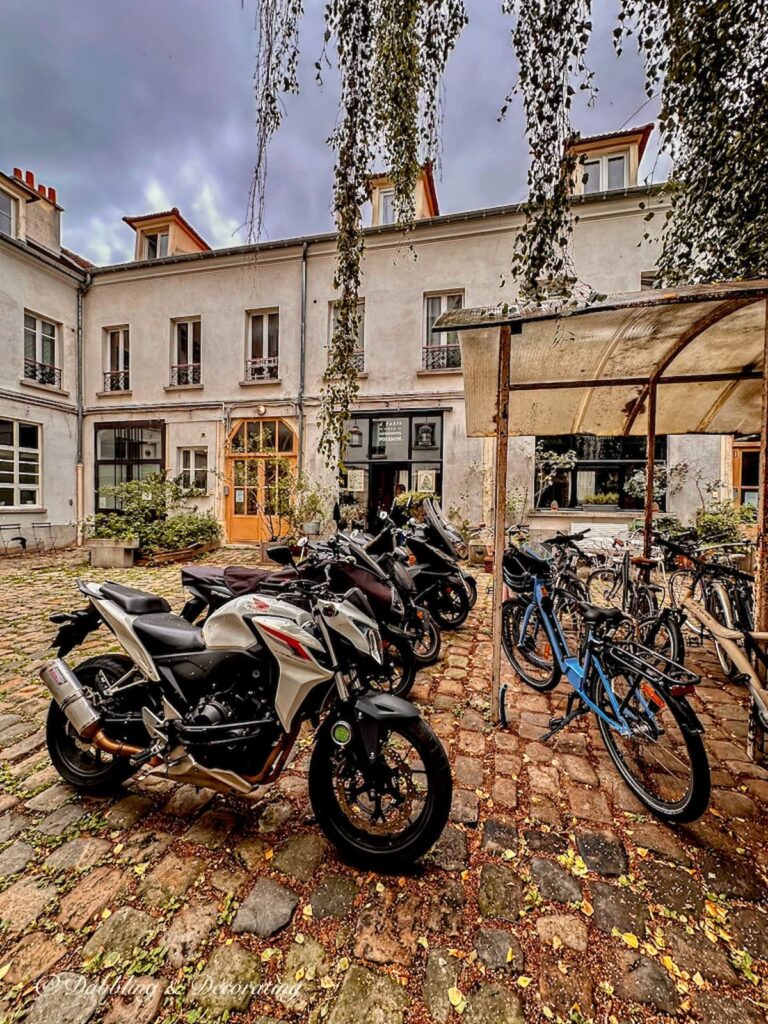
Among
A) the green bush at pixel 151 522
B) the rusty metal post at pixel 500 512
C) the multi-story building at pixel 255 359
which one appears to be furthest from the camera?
the multi-story building at pixel 255 359

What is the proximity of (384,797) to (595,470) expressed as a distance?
924cm

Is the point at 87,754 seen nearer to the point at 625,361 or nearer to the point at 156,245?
the point at 625,361

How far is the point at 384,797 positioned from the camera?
6.26ft

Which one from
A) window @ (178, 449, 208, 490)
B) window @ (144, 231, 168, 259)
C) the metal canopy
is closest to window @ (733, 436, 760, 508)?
the metal canopy

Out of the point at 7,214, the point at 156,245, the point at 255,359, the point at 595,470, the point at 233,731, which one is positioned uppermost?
the point at 156,245

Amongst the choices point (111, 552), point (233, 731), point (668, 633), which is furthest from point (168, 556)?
point (668, 633)

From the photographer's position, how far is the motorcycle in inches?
70.4

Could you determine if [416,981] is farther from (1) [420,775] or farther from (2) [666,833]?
(2) [666,833]

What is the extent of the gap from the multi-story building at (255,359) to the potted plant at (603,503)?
217 millimetres

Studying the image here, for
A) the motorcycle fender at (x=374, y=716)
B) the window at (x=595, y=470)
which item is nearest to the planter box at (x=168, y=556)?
the window at (x=595, y=470)

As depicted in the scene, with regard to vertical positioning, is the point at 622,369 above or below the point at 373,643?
above

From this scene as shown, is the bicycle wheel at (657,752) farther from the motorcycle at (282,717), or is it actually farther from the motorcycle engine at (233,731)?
the motorcycle engine at (233,731)

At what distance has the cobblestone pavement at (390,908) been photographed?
135 centimetres

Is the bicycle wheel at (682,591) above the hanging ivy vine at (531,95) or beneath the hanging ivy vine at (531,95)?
beneath
